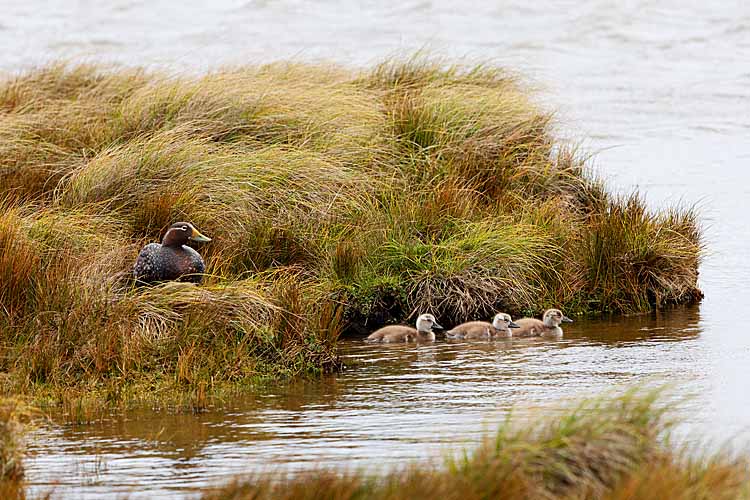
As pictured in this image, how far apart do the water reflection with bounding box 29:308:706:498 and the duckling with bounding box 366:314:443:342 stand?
0.14 meters

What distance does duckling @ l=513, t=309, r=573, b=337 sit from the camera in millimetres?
11367

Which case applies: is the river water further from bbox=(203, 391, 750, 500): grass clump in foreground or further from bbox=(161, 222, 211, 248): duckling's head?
bbox=(161, 222, 211, 248): duckling's head

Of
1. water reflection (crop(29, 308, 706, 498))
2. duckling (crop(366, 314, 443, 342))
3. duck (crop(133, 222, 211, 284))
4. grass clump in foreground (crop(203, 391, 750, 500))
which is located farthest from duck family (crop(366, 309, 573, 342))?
grass clump in foreground (crop(203, 391, 750, 500))

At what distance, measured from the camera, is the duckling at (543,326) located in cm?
1137

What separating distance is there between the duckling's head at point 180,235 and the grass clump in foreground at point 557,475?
4.80 m

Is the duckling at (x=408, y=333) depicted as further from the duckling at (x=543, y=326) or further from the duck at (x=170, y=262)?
the duck at (x=170, y=262)

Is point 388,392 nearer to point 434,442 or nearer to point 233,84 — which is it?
point 434,442

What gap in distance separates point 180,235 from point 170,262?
0.34 meters

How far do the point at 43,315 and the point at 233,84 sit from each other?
20.1ft

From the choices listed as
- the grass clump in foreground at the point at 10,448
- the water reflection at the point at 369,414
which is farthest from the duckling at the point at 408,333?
the grass clump in foreground at the point at 10,448

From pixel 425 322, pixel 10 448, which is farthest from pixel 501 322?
pixel 10 448

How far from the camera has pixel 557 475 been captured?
6.15 m

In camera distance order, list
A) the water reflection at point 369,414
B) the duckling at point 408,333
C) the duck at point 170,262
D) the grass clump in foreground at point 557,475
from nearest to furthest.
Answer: the grass clump in foreground at point 557,475
the water reflection at point 369,414
the duck at point 170,262
the duckling at point 408,333

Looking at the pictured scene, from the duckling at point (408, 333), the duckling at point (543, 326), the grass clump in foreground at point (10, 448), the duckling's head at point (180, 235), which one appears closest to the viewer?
the grass clump in foreground at point (10, 448)
